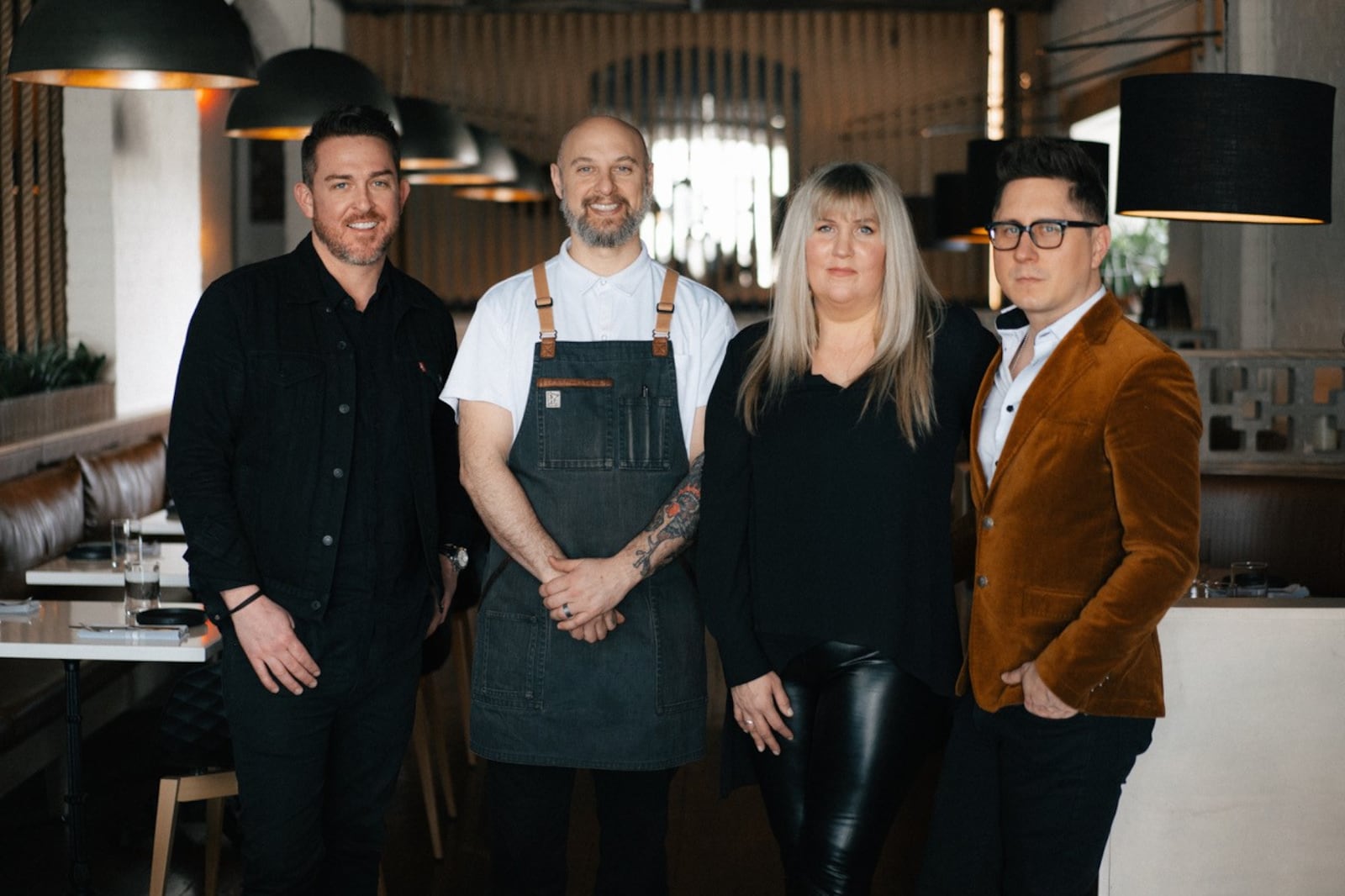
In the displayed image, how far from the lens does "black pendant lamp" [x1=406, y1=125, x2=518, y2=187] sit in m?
7.86

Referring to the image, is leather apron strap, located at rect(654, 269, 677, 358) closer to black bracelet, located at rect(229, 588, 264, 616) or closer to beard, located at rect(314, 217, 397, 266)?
beard, located at rect(314, 217, 397, 266)

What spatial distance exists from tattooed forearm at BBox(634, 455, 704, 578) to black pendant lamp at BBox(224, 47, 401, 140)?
2634mm

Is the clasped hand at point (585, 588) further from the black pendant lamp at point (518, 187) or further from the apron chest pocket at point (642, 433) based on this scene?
the black pendant lamp at point (518, 187)

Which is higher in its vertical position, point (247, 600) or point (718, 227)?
point (718, 227)

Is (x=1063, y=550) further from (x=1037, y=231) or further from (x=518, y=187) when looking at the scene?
(x=518, y=187)

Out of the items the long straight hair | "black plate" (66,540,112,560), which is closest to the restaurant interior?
"black plate" (66,540,112,560)

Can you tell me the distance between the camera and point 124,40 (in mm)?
3613

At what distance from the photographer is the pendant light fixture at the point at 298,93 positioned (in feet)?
16.1

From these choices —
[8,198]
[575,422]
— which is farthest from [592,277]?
[8,198]

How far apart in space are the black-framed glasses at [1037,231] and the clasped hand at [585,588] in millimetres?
927

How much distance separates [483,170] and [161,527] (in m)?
3.20

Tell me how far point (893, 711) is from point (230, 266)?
8890 mm

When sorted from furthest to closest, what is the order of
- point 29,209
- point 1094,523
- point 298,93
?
point 29,209, point 298,93, point 1094,523

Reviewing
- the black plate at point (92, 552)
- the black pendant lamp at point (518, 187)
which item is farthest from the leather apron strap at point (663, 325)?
the black pendant lamp at point (518, 187)
